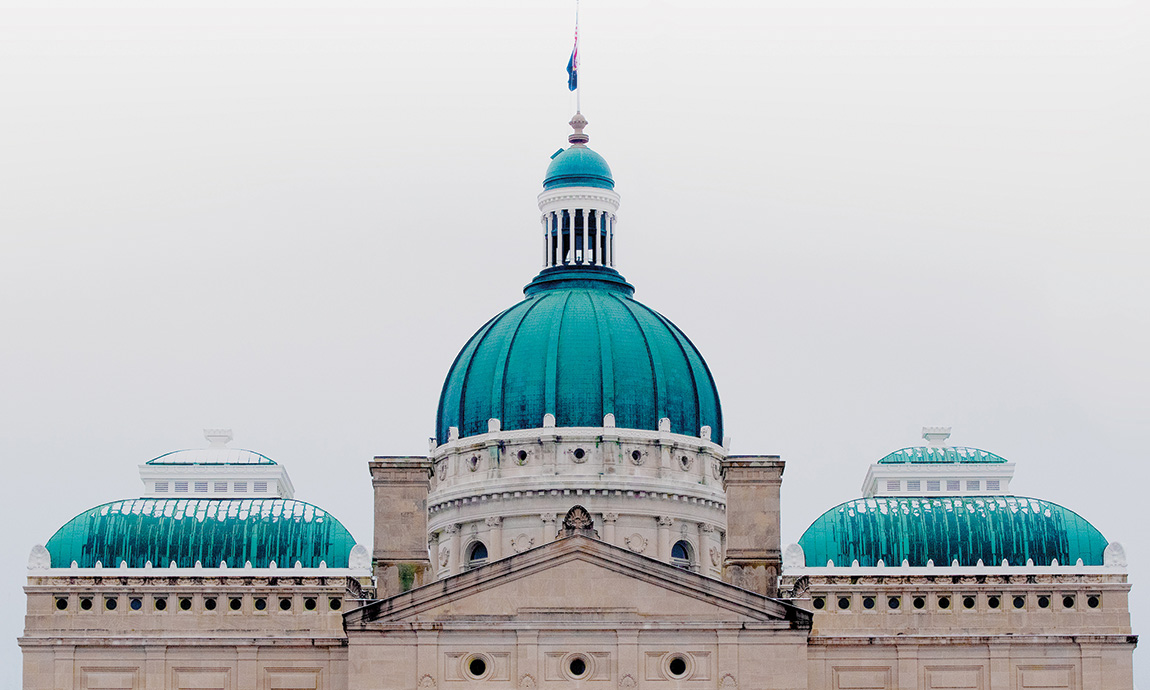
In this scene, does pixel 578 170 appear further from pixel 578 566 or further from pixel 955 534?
pixel 578 566

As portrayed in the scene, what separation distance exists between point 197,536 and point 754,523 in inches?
1039

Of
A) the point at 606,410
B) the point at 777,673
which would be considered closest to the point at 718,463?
the point at 606,410

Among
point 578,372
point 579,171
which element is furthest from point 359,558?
point 579,171

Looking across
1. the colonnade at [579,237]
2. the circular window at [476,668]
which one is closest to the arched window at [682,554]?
the colonnade at [579,237]

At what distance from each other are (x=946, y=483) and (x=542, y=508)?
69.2ft

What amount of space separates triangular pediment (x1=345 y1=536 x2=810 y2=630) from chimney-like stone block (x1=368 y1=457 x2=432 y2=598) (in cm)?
997

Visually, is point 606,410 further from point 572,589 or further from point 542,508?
point 572,589

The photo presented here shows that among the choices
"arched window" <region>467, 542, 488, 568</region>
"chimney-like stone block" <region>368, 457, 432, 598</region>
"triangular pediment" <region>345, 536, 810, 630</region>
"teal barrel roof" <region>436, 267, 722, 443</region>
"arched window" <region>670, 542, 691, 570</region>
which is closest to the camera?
"triangular pediment" <region>345, 536, 810, 630</region>

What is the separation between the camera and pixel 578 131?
14575 cm

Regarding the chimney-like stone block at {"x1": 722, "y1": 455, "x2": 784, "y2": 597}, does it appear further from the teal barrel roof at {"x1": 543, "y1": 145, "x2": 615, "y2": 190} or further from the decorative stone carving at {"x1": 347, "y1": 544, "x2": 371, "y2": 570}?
the teal barrel roof at {"x1": 543, "y1": 145, "x2": 615, "y2": 190}

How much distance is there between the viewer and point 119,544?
393 ft

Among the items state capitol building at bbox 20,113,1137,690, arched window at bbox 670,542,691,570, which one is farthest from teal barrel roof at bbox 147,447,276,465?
arched window at bbox 670,542,691,570

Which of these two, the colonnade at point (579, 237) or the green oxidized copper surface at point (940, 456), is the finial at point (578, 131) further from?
the green oxidized copper surface at point (940, 456)

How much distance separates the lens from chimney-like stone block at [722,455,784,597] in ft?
372
